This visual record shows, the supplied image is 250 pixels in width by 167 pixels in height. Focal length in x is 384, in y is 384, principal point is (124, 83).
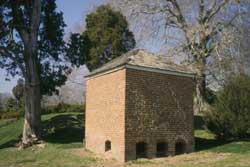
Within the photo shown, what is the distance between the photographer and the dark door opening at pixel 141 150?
14609mm

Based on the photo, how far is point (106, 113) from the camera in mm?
15836

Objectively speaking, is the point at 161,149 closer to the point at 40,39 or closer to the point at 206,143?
the point at 206,143

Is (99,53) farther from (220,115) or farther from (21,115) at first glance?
(220,115)

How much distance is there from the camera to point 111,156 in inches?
587

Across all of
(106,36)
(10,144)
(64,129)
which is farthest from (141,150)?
(106,36)

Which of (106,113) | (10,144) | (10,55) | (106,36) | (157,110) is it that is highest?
(106,36)

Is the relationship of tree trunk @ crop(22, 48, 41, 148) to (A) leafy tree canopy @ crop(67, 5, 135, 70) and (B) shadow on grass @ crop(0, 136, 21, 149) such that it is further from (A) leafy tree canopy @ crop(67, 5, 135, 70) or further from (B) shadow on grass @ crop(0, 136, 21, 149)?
(A) leafy tree canopy @ crop(67, 5, 135, 70)

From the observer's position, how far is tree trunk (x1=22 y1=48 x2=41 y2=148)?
75.0 ft

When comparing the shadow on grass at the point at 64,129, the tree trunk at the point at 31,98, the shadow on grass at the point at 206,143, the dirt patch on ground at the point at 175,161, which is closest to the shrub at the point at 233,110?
the shadow on grass at the point at 206,143

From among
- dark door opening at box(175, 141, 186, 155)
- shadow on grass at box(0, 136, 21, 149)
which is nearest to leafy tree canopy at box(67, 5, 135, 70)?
shadow on grass at box(0, 136, 21, 149)

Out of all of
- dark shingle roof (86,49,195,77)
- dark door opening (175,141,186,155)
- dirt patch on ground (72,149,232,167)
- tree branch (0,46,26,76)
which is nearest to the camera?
dirt patch on ground (72,149,232,167)

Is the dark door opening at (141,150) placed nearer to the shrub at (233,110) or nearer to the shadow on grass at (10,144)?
the shrub at (233,110)

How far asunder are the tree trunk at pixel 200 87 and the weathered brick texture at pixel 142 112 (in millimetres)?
8542

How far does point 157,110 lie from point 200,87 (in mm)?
11391
